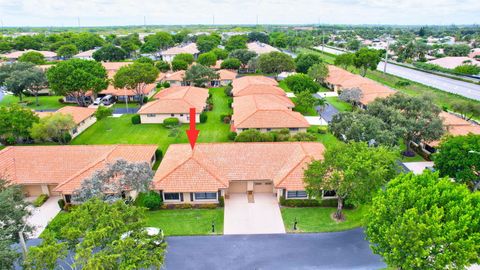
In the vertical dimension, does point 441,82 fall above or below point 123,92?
below

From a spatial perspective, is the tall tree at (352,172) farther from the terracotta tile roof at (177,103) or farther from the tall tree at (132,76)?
the tall tree at (132,76)

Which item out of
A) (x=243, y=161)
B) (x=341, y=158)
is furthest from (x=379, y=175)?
(x=243, y=161)

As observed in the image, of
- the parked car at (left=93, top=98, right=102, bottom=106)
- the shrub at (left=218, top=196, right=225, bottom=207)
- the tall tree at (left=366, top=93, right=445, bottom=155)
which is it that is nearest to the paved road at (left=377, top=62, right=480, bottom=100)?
the tall tree at (left=366, top=93, right=445, bottom=155)

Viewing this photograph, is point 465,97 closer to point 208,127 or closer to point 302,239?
point 208,127

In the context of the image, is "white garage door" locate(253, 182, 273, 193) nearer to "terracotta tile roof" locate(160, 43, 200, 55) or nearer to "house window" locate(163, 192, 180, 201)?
"house window" locate(163, 192, 180, 201)

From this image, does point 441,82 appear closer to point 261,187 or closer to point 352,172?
point 261,187

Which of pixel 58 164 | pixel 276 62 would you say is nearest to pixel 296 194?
pixel 58 164
